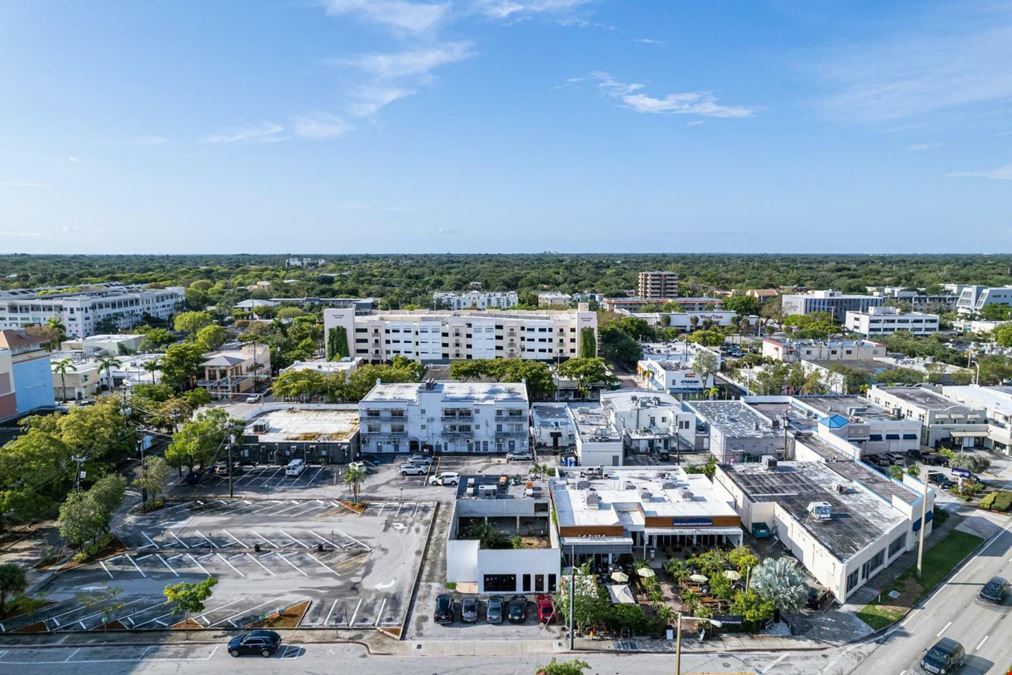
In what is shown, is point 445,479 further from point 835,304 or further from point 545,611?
point 835,304

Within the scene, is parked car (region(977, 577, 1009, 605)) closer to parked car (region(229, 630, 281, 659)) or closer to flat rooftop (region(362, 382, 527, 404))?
flat rooftop (region(362, 382, 527, 404))

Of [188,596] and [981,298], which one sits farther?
[981,298]

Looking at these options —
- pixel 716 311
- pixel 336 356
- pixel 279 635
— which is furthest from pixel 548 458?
pixel 716 311

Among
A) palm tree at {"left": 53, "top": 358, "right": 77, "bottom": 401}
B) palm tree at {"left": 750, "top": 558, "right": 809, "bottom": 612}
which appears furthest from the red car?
palm tree at {"left": 53, "top": 358, "right": 77, "bottom": 401}

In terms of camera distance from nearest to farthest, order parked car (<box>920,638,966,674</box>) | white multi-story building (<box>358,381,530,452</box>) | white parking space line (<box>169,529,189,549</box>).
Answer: parked car (<box>920,638,966,674</box>)
white parking space line (<box>169,529,189,549</box>)
white multi-story building (<box>358,381,530,452</box>)

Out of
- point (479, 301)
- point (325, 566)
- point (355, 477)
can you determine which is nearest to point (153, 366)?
point (355, 477)

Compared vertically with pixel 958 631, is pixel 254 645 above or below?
Answer: above

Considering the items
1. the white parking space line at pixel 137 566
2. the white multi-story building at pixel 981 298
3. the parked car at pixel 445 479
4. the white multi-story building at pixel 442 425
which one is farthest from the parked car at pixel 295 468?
the white multi-story building at pixel 981 298
